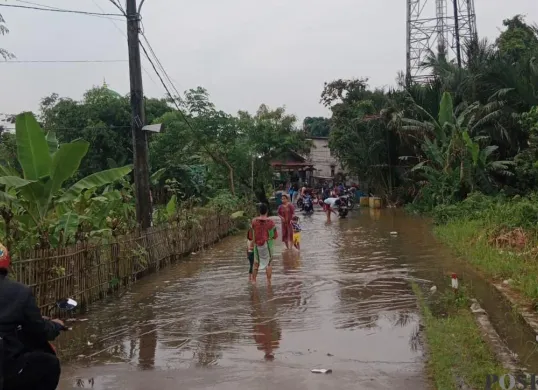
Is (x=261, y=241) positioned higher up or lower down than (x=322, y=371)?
higher up

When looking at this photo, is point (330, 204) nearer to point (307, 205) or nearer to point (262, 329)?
point (307, 205)

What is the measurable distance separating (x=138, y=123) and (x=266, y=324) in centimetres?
632

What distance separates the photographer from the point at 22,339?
4.13 meters

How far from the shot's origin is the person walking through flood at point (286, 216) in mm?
15430

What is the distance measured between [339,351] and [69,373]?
297 centimetres

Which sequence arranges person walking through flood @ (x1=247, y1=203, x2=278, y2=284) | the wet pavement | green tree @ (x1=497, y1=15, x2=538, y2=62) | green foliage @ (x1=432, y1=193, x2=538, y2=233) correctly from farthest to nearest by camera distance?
green tree @ (x1=497, y1=15, x2=538, y2=62)
green foliage @ (x1=432, y1=193, x2=538, y2=233)
person walking through flood @ (x1=247, y1=203, x2=278, y2=284)
the wet pavement

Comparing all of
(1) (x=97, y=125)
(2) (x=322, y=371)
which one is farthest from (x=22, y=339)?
(1) (x=97, y=125)

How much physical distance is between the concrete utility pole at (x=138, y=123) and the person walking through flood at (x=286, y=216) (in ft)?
12.1

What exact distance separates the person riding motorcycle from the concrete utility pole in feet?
29.1

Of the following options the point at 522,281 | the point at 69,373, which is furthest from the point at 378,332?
the point at 69,373

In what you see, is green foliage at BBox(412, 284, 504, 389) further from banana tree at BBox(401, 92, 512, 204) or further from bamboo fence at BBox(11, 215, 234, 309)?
banana tree at BBox(401, 92, 512, 204)

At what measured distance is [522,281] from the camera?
8.93 m

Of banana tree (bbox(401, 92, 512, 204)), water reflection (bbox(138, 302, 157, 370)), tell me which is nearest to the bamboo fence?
water reflection (bbox(138, 302, 157, 370))

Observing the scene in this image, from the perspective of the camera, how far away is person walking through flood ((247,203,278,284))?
11.0 metres
